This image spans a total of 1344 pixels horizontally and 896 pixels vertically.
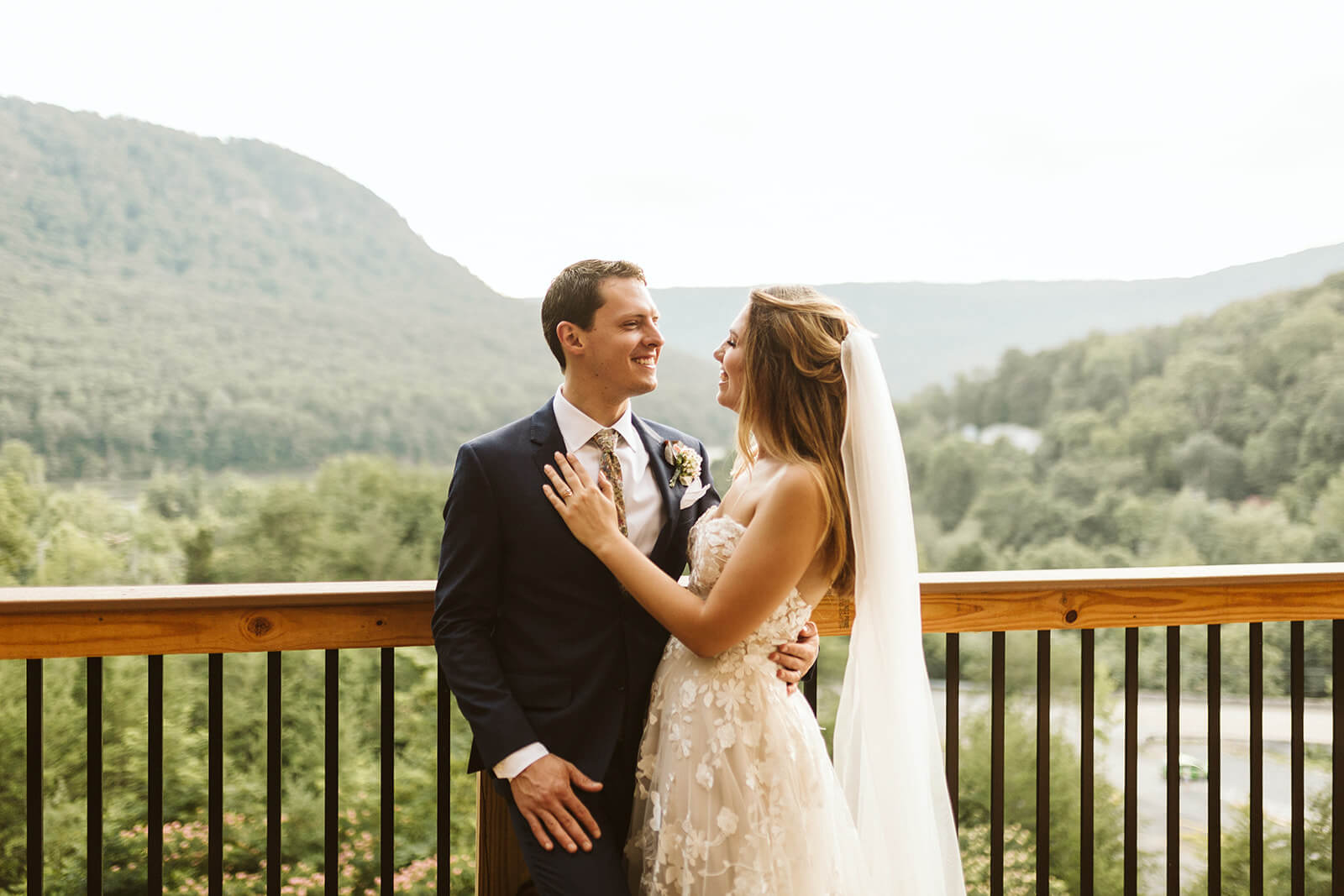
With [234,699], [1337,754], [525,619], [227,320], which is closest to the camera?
[525,619]

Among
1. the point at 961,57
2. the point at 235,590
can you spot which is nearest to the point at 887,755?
the point at 235,590

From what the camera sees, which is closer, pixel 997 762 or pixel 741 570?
pixel 741 570

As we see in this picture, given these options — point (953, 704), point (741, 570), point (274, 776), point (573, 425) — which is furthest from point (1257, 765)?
point (274, 776)

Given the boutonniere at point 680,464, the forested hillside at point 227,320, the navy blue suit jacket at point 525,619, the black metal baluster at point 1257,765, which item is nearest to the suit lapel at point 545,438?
the navy blue suit jacket at point 525,619

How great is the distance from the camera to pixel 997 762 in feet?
6.64

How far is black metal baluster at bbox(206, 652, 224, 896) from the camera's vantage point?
5.79ft

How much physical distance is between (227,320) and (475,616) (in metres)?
14.0

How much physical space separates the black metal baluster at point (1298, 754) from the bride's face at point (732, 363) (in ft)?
4.73

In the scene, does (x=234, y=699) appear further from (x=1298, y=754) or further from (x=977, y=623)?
(x=1298, y=754)

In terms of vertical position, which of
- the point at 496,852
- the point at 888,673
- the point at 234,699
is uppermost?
the point at 888,673

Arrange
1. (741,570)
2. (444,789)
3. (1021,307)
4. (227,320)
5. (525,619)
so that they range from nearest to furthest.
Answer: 1. (741,570)
2. (525,619)
3. (444,789)
4. (227,320)
5. (1021,307)

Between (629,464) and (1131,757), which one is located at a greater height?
(629,464)

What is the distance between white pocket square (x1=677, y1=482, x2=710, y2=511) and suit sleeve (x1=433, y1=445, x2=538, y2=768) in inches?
14.8

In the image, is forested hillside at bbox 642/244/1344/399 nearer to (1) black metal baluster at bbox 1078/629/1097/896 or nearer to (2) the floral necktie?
(1) black metal baluster at bbox 1078/629/1097/896
